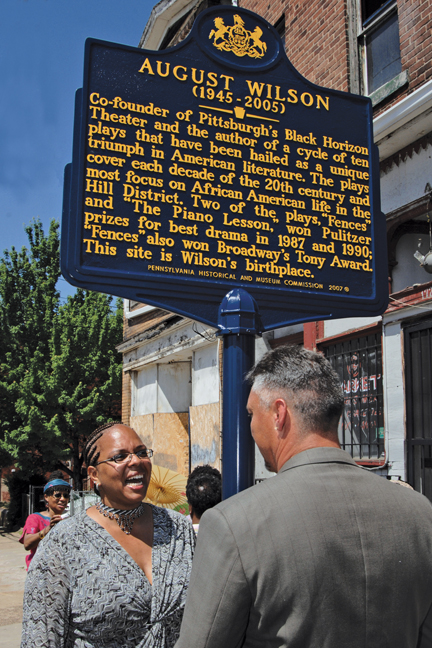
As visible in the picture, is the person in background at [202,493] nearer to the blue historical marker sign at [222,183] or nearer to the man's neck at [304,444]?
the blue historical marker sign at [222,183]

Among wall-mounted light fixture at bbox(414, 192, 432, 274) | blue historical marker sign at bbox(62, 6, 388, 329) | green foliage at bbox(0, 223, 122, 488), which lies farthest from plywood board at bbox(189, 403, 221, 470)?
green foliage at bbox(0, 223, 122, 488)

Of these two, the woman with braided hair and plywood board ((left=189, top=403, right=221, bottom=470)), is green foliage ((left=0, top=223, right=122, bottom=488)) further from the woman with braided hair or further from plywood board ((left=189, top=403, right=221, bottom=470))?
the woman with braided hair

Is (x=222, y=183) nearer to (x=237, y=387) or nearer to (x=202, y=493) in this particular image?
(x=237, y=387)

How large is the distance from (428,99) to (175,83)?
11.4 feet

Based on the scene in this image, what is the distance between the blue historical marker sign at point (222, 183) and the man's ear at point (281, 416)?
2.46 metres

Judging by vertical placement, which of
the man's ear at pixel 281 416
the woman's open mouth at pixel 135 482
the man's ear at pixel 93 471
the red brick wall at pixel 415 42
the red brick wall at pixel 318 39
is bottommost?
the woman's open mouth at pixel 135 482

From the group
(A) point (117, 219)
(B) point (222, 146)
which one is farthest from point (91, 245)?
(B) point (222, 146)

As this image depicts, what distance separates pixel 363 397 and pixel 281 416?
6162 millimetres

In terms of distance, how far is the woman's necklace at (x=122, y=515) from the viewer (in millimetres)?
2451

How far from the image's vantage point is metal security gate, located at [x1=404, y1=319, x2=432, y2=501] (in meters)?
6.70

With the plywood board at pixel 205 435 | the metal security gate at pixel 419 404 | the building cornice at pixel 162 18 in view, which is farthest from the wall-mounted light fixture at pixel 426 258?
the building cornice at pixel 162 18

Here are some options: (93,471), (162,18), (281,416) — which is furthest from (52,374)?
(281,416)

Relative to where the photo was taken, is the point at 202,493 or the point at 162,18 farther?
the point at 162,18

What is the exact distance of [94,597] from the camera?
→ 2176 mm
